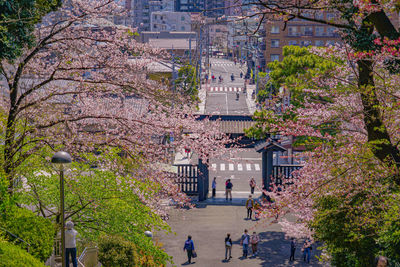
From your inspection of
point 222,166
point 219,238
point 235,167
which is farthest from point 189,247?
point 222,166

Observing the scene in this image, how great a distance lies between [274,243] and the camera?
26.0 meters

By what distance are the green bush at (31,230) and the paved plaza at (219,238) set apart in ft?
28.2

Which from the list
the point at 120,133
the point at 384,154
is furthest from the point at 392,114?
the point at 120,133

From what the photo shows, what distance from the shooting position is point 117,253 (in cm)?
1512

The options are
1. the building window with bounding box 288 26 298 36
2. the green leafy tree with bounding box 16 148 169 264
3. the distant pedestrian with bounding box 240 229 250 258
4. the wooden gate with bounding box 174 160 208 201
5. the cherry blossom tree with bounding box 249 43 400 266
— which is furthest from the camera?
the building window with bounding box 288 26 298 36

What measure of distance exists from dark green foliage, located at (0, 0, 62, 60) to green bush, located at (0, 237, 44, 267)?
4188 mm

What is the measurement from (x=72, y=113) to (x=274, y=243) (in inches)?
589

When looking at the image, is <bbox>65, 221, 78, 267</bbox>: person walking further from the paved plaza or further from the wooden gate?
the wooden gate

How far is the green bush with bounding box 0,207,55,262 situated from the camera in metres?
12.5

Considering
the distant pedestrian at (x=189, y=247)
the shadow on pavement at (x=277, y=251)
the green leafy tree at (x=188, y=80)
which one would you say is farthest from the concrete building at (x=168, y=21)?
the distant pedestrian at (x=189, y=247)

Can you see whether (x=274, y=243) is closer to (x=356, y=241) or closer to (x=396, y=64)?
(x=356, y=241)

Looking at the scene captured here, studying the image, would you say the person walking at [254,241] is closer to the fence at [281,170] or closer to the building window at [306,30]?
the fence at [281,170]

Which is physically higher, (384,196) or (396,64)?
(396,64)

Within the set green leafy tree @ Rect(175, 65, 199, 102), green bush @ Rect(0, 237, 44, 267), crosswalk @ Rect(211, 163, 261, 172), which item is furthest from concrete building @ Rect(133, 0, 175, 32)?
green bush @ Rect(0, 237, 44, 267)
